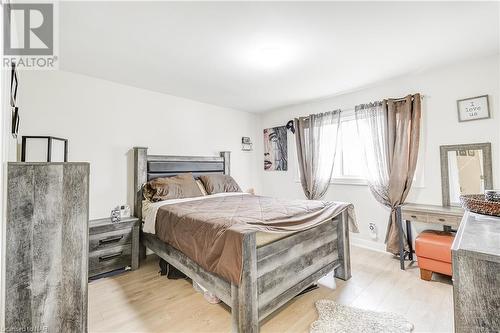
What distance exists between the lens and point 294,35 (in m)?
1.96

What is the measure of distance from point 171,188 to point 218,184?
0.80 meters

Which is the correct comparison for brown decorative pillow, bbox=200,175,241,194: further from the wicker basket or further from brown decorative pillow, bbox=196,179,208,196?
the wicker basket

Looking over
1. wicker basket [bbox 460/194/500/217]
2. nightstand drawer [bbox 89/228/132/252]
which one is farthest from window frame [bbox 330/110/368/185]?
nightstand drawer [bbox 89/228/132/252]

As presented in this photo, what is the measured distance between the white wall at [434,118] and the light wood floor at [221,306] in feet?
3.02

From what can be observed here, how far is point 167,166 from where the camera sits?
11.0 ft

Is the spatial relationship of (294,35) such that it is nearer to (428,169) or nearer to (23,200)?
(23,200)

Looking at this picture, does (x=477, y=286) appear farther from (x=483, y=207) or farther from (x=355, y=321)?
(x=355, y=321)

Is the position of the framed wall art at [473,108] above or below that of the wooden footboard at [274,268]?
above

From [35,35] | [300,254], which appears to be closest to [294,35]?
[300,254]

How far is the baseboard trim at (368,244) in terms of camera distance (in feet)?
10.5

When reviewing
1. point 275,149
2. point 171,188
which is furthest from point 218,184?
point 275,149

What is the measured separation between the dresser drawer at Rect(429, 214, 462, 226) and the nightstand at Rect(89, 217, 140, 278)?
11.1 feet

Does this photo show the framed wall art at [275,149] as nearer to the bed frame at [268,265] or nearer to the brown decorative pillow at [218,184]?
the brown decorative pillow at [218,184]

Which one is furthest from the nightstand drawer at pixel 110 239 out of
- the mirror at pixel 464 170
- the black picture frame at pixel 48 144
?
the mirror at pixel 464 170
